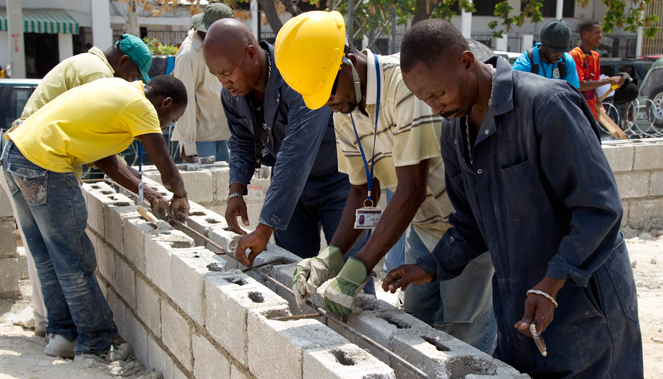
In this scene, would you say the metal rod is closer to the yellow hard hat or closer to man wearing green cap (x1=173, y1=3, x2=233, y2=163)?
the yellow hard hat

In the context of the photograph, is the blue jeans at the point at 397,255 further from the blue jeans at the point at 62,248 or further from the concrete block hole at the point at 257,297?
the blue jeans at the point at 62,248

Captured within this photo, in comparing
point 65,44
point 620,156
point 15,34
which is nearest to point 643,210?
point 620,156

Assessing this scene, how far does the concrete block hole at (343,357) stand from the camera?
2211mm

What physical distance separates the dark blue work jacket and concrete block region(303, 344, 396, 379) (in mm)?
951

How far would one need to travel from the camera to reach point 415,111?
8.28ft

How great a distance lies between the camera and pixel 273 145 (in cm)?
366

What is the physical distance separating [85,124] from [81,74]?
93cm

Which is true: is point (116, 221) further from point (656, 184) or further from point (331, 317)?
point (656, 184)

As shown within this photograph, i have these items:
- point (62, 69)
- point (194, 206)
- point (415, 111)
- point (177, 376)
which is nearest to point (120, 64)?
point (62, 69)

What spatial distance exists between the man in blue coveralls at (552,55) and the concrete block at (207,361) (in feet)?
14.4

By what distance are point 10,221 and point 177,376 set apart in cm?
287

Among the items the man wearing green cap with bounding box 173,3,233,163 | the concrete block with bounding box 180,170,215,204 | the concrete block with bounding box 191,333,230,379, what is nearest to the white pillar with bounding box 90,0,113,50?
the man wearing green cap with bounding box 173,3,233,163

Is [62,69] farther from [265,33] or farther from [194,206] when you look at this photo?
[265,33]

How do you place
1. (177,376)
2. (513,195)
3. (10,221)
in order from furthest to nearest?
(10,221) < (177,376) < (513,195)
